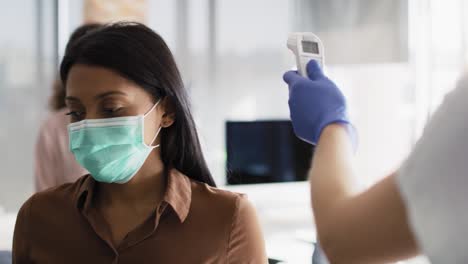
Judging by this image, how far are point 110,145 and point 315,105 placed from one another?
59 centimetres

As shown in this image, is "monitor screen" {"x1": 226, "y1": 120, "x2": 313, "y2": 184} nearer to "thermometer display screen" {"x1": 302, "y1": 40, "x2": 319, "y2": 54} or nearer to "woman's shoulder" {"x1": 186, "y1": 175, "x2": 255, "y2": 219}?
"woman's shoulder" {"x1": 186, "y1": 175, "x2": 255, "y2": 219}

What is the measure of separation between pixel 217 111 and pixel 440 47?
5.53 feet

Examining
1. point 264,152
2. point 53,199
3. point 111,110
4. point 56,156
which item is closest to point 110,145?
point 111,110

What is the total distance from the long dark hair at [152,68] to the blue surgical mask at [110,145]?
8cm

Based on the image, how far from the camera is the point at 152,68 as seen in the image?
4.13 feet

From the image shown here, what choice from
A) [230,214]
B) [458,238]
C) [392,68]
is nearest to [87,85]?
[230,214]

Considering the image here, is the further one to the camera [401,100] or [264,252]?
[401,100]

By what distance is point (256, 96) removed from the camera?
371 centimetres

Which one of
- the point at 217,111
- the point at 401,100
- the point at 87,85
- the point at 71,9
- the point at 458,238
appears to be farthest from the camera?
the point at 401,100

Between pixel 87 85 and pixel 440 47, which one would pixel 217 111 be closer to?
pixel 440 47

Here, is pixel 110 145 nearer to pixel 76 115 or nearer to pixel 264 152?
pixel 76 115

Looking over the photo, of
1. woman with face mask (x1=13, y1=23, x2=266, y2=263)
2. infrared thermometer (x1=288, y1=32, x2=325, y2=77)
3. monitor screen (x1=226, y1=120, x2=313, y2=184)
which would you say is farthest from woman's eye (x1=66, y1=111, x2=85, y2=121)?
monitor screen (x1=226, y1=120, x2=313, y2=184)

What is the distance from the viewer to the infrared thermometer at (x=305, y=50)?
1029mm

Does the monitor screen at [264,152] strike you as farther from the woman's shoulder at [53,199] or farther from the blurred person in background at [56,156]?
the woman's shoulder at [53,199]
